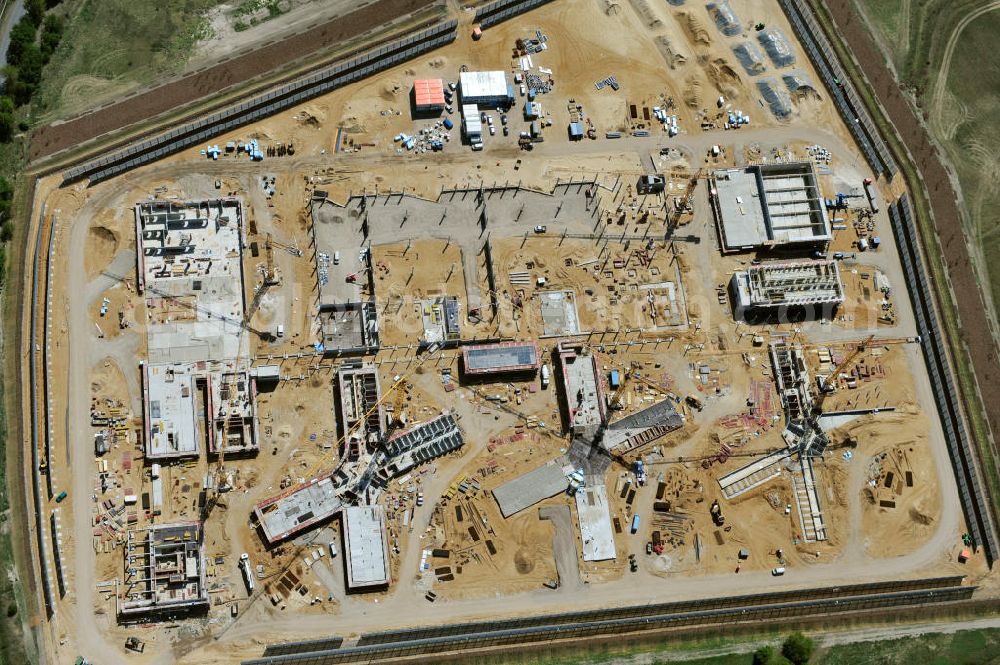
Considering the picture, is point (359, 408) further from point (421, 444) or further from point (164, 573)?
point (164, 573)

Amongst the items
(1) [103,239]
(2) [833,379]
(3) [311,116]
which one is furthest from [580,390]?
(1) [103,239]

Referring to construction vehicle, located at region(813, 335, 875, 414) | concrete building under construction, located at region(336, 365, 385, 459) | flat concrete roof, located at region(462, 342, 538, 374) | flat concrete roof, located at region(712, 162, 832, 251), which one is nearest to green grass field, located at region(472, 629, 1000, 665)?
concrete building under construction, located at region(336, 365, 385, 459)

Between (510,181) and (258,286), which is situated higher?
(510,181)

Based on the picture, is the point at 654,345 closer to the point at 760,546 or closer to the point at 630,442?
the point at 630,442

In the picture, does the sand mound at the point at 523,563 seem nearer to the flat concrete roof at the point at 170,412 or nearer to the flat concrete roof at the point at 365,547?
the flat concrete roof at the point at 365,547

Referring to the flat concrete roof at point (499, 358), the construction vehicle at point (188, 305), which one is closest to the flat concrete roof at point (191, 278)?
the construction vehicle at point (188, 305)

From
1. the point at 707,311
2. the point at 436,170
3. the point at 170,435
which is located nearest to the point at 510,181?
the point at 436,170
